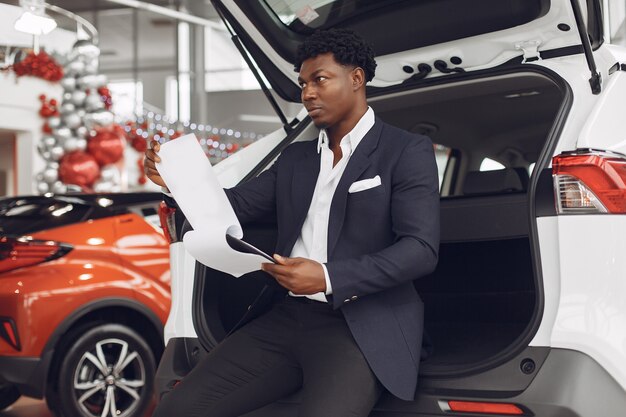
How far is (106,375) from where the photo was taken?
4559 millimetres

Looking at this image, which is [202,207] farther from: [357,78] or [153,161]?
[357,78]

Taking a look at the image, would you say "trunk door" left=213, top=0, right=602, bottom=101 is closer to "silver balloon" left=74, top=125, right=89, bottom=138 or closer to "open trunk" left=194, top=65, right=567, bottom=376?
"open trunk" left=194, top=65, right=567, bottom=376

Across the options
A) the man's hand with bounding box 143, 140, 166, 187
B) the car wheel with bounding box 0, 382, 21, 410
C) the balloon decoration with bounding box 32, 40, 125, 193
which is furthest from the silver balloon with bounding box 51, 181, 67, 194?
the man's hand with bounding box 143, 140, 166, 187

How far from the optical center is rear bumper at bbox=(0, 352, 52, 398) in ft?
14.1

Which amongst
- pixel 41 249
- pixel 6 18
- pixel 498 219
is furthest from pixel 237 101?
pixel 498 219

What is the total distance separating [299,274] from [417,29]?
1.17 meters

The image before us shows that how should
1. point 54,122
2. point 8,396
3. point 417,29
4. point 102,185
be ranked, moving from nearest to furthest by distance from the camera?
point 417,29 < point 8,396 < point 102,185 < point 54,122

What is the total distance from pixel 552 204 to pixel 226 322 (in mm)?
1168

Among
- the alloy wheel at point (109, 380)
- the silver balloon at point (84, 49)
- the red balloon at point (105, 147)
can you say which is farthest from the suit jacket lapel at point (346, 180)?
the silver balloon at point (84, 49)

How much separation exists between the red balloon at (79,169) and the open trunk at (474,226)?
7.26 m

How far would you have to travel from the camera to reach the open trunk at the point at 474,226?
263 centimetres

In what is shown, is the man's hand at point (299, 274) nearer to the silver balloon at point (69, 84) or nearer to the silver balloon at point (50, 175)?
the silver balloon at point (50, 175)

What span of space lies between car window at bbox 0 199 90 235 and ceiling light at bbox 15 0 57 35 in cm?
709

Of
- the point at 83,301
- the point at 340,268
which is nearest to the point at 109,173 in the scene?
the point at 83,301
